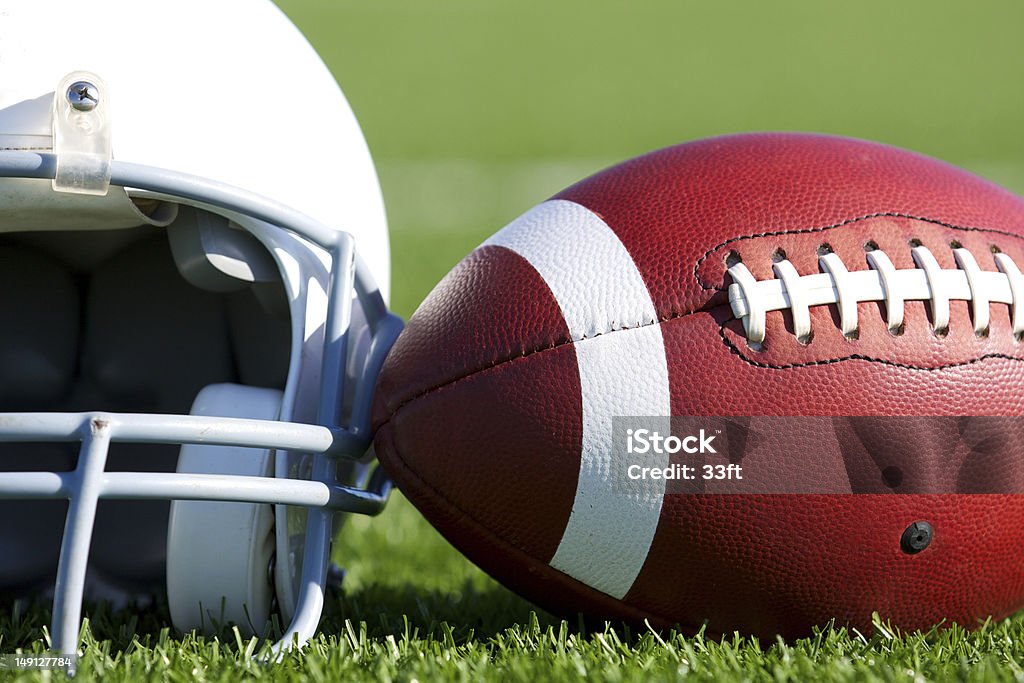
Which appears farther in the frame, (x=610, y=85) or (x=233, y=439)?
(x=610, y=85)

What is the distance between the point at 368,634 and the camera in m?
1.70

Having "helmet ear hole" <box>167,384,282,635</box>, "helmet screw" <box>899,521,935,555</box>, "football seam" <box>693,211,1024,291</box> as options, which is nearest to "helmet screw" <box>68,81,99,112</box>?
"helmet ear hole" <box>167,384,282,635</box>

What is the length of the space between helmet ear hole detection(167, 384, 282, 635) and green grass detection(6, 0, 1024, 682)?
5cm

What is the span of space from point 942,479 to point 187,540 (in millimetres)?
906

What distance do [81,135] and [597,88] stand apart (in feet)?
40.3

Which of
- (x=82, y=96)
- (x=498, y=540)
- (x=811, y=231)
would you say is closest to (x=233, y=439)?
(x=498, y=540)

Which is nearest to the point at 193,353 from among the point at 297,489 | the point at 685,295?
the point at 297,489

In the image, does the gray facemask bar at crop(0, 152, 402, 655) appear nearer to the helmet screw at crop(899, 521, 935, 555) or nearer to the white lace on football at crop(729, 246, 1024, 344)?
the white lace on football at crop(729, 246, 1024, 344)

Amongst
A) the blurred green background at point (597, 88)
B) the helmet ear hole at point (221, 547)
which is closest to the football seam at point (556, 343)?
the helmet ear hole at point (221, 547)

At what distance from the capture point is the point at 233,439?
1.49 m

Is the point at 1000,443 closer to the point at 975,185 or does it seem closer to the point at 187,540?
the point at 975,185

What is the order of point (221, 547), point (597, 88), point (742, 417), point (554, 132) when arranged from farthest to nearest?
point (597, 88) → point (554, 132) → point (221, 547) → point (742, 417)

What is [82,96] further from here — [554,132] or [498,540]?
[554,132]

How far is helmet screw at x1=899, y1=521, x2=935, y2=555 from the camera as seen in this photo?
1486 millimetres
